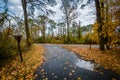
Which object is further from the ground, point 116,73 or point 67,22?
point 67,22

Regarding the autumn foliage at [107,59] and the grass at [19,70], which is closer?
the grass at [19,70]

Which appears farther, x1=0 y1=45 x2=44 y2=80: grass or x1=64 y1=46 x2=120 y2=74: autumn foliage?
x1=64 y1=46 x2=120 y2=74: autumn foliage

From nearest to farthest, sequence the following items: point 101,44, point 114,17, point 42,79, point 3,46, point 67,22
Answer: point 42,79, point 114,17, point 3,46, point 101,44, point 67,22

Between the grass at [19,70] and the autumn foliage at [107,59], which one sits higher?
the autumn foliage at [107,59]

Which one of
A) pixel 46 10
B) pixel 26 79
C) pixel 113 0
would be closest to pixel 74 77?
pixel 26 79

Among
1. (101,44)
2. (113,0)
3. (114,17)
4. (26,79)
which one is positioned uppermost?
(113,0)

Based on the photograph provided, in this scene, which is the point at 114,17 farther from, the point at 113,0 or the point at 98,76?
the point at 98,76

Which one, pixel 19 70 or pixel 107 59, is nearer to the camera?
pixel 19 70

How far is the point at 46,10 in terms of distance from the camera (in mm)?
20719

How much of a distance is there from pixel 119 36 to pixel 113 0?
8.01 feet

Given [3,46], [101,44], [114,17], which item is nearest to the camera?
[114,17]

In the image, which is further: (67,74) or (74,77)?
(67,74)

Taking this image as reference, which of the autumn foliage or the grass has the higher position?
the autumn foliage

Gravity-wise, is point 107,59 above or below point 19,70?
above
